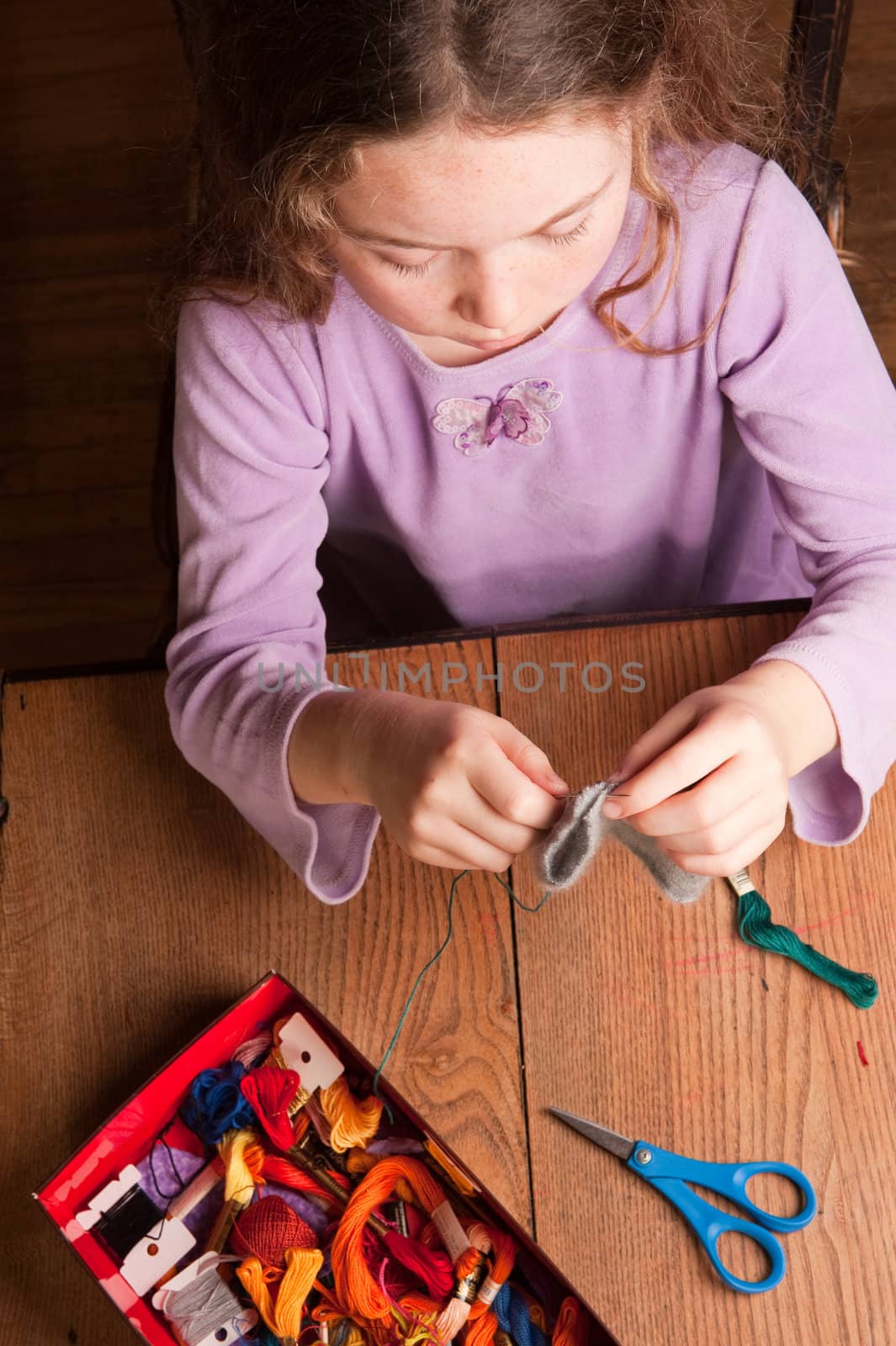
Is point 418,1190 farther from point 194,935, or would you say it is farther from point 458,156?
point 458,156

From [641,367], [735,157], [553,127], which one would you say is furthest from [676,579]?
[553,127]

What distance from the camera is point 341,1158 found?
746 mm

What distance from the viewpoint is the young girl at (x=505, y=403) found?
58 cm

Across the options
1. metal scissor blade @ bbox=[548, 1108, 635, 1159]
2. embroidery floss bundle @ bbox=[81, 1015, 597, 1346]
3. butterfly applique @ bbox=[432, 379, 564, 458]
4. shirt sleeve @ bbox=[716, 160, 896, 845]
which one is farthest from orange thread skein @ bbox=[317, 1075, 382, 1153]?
butterfly applique @ bbox=[432, 379, 564, 458]

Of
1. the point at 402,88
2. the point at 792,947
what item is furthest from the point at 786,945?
the point at 402,88

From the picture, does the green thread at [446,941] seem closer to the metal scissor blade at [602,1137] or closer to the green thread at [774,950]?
the green thread at [774,950]

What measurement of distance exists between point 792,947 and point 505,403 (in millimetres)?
428

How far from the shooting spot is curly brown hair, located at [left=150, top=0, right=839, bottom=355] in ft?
1.81

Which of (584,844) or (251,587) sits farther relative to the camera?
(251,587)

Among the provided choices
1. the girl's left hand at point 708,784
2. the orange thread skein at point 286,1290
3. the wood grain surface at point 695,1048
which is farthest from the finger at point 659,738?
the orange thread skein at point 286,1290

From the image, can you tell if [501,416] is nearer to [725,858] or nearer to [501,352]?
[501,352]

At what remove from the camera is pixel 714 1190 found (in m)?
0.72

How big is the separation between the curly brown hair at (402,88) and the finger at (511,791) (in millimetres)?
309

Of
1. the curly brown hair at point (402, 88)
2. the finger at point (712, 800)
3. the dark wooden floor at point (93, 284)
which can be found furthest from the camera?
the dark wooden floor at point (93, 284)
